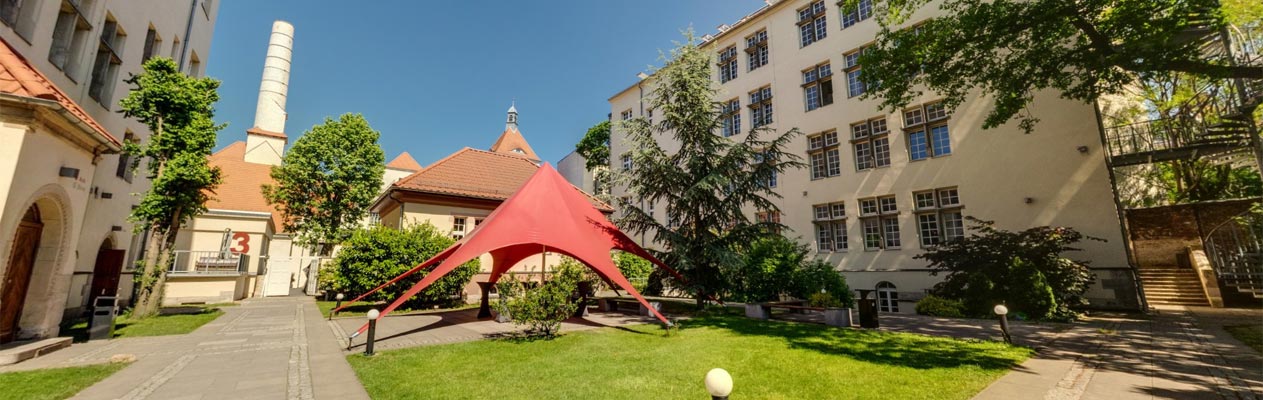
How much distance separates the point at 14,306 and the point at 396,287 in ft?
25.3

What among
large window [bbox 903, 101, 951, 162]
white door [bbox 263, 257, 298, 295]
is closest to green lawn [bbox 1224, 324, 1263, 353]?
large window [bbox 903, 101, 951, 162]

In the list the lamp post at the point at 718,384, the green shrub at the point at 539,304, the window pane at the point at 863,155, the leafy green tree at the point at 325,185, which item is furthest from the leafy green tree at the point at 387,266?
the window pane at the point at 863,155

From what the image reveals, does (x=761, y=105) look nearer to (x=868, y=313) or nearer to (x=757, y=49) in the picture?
(x=757, y=49)

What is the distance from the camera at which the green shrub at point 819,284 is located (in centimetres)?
1405

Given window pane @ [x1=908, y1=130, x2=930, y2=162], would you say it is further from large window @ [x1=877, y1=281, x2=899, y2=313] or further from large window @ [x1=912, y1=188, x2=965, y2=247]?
large window @ [x1=877, y1=281, x2=899, y2=313]

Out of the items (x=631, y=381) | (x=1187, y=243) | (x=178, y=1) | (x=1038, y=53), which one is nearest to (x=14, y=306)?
(x=631, y=381)

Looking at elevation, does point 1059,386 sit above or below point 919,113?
below

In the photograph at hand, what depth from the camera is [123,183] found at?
13859 millimetres

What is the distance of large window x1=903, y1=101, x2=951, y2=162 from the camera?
645 inches

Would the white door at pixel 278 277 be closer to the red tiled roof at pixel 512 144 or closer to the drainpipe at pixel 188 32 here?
the drainpipe at pixel 188 32

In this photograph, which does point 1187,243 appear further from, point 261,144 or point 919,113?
point 261,144

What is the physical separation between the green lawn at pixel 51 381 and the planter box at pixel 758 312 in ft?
39.6

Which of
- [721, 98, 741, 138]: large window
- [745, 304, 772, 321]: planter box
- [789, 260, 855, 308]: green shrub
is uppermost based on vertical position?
[721, 98, 741, 138]: large window

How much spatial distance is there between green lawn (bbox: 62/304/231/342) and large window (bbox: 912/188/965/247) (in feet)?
72.0
